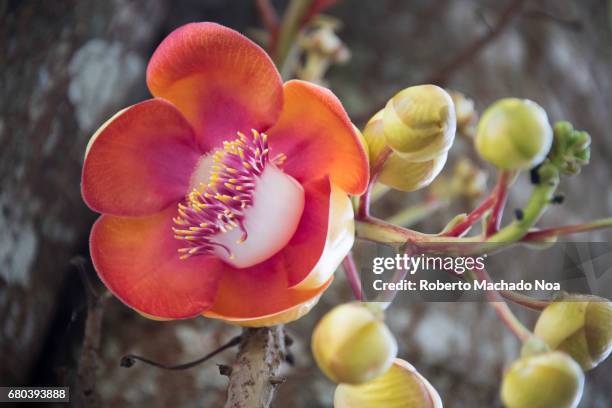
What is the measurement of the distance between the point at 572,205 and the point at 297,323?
2.10 feet

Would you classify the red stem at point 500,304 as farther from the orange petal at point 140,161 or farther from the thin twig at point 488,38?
the thin twig at point 488,38

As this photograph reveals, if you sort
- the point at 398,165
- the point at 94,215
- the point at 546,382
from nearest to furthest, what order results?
the point at 546,382, the point at 398,165, the point at 94,215

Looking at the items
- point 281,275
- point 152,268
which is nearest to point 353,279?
point 281,275

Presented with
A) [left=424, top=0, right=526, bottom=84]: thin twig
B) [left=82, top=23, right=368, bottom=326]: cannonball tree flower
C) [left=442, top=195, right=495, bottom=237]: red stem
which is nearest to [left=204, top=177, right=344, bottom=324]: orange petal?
[left=82, top=23, right=368, bottom=326]: cannonball tree flower

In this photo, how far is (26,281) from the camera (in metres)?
0.78

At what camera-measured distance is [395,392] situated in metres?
0.46

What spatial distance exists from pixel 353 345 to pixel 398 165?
0.18 metres

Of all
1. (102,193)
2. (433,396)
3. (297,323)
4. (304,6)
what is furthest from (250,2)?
(433,396)

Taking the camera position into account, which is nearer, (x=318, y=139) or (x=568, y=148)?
(x=568, y=148)

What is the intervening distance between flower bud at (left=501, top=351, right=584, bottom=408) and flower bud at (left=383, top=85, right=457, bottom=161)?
0.54 ft

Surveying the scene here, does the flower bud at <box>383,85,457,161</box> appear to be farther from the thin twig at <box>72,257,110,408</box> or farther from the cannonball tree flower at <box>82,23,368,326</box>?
the thin twig at <box>72,257,110,408</box>

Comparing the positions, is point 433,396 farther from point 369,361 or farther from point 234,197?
point 234,197

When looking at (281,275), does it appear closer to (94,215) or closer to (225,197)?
(225,197)

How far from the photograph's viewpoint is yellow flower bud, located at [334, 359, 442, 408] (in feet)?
1.51
